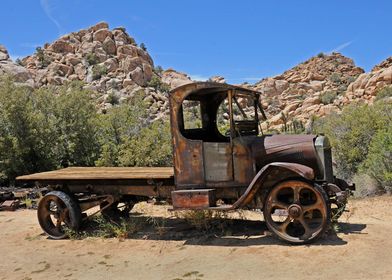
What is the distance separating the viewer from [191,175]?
21.6 feet

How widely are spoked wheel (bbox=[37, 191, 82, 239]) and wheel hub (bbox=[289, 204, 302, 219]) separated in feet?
12.4

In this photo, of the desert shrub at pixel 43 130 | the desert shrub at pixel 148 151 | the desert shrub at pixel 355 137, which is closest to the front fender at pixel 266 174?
the desert shrub at pixel 355 137

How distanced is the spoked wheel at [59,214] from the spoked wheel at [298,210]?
11.3ft

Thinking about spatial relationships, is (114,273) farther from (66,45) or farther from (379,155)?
(66,45)

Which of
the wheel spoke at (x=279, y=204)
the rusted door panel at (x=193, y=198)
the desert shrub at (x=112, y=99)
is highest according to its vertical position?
the desert shrub at (x=112, y=99)

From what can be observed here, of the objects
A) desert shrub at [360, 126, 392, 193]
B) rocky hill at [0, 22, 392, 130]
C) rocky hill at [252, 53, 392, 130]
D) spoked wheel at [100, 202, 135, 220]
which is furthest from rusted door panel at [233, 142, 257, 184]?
rocky hill at [0, 22, 392, 130]

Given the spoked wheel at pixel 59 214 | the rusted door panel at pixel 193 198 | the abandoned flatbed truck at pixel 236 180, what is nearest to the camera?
the abandoned flatbed truck at pixel 236 180

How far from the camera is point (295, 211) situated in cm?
586

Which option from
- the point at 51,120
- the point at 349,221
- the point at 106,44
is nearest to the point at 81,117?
the point at 51,120

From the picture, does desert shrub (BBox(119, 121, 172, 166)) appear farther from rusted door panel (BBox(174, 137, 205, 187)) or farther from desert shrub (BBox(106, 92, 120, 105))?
desert shrub (BBox(106, 92, 120, 105))

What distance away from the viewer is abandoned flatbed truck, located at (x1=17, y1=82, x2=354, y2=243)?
596 centimetres

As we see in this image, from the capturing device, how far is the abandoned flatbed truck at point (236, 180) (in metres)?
5.96

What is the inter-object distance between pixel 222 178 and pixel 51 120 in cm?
1154

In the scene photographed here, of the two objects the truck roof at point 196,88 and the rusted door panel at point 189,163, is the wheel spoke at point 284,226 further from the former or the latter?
the truck roof at point 196,88
